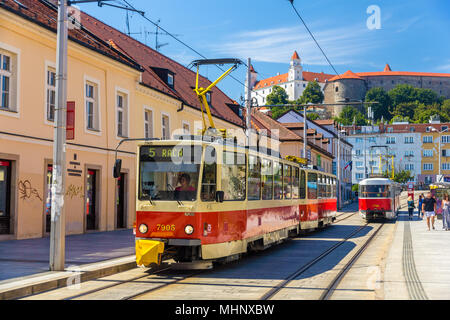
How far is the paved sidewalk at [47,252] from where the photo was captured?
11.3 meters

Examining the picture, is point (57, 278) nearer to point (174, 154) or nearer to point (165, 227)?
point (165, 227)

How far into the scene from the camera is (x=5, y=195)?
57.0 feet

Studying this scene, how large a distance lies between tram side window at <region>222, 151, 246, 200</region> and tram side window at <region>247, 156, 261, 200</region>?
431 millimetres

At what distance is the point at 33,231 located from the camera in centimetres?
1828

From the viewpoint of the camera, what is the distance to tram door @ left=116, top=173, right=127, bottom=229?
24.9 m

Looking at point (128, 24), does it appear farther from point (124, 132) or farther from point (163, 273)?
point (163, 273)

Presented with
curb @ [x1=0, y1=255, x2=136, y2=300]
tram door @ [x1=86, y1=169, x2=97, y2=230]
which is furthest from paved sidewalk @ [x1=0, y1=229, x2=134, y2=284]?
tram door @ [x1=86, y1=169, x2=97, y2=230]

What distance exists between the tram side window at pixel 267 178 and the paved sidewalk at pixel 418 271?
362 cm

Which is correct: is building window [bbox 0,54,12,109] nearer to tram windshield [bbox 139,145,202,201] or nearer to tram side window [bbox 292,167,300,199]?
tram windshield [bbox 139,145,202,201]

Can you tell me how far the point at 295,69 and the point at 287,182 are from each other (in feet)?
537

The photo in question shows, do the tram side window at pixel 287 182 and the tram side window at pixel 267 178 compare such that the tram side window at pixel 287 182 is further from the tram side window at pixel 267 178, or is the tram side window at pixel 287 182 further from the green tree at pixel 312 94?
the green tree at pixel 312 94

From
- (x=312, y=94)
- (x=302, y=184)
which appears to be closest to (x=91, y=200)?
(x=302, y=184)
